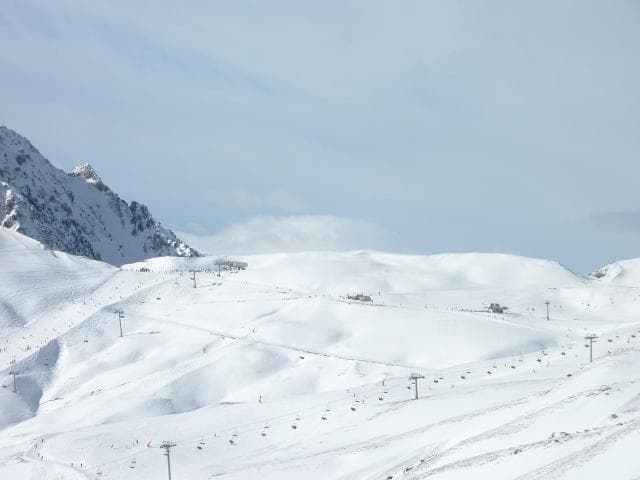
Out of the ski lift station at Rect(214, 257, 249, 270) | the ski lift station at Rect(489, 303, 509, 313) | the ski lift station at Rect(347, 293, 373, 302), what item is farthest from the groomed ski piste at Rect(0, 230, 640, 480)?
the ski lift station at Rect(214, 257, 249, 270)

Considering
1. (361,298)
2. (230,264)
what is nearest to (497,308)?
(361,298)

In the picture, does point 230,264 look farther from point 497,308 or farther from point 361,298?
point 497,308

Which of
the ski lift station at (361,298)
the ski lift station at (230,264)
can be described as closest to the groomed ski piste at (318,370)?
the ski lift station at (361,298)

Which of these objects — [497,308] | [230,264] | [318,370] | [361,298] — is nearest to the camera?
[318,370]

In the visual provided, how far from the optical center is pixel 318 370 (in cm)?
8981

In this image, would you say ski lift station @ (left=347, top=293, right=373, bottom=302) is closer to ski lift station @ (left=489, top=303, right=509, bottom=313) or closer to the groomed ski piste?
the groomed ski piste

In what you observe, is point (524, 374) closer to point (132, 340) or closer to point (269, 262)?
point (132, 340)

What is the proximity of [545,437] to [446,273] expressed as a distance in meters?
109

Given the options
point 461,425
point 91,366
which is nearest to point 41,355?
point 91,366

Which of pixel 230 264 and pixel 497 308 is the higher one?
pixel 230 264

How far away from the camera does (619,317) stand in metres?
116

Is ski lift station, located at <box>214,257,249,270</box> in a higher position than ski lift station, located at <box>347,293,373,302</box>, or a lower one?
higher

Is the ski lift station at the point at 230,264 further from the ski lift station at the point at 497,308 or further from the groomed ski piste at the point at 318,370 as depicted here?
the ski lift station at the point at 497,308

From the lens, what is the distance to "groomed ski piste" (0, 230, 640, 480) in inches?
1986
